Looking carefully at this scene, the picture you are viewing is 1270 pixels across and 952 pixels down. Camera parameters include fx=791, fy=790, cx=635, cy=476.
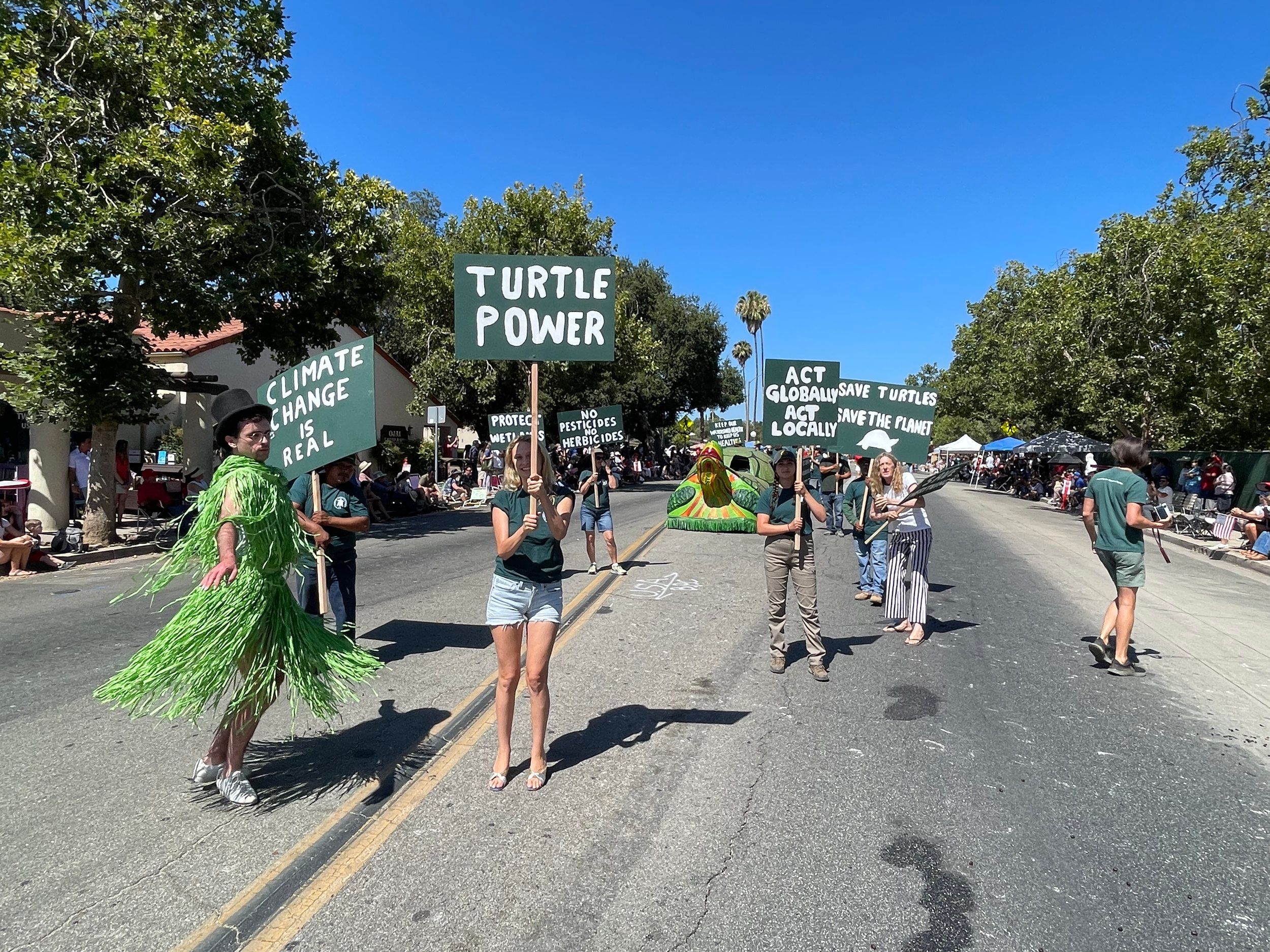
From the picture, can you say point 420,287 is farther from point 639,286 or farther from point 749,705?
point 749,705

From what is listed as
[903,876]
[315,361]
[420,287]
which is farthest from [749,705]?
[420,287]

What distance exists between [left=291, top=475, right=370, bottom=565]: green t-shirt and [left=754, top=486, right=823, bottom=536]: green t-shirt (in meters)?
2.98

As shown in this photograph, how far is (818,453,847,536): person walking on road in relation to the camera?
1482 cm

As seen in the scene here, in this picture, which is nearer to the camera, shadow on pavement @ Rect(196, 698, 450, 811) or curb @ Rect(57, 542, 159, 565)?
shadow on pavement @ Rect(196, 698, 450, 811)

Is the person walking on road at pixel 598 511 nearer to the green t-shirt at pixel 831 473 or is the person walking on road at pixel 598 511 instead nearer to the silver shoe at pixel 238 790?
the green t-shirt at pixel 831 473

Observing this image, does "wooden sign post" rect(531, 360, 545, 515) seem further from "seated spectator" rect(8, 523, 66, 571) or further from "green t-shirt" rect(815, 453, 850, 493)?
"seated spectator" rect(8, 523, 66, 571)

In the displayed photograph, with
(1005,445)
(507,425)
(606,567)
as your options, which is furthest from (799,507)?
(1005,445)

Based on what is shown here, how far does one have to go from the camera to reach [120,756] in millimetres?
4352

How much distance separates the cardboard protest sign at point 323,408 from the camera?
15.1 ft

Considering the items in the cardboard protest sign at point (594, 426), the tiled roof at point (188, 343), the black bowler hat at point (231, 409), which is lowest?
the black bowler hat at point (231, 409)

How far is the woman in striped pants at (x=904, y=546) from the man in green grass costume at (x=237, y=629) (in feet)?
16.2

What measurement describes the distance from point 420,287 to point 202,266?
16.1 metres

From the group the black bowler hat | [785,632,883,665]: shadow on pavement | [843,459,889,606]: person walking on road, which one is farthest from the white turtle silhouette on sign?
the black bowler hat

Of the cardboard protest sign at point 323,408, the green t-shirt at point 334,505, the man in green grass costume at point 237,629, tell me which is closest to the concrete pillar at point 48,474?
the green t-shirt at point 334,505
